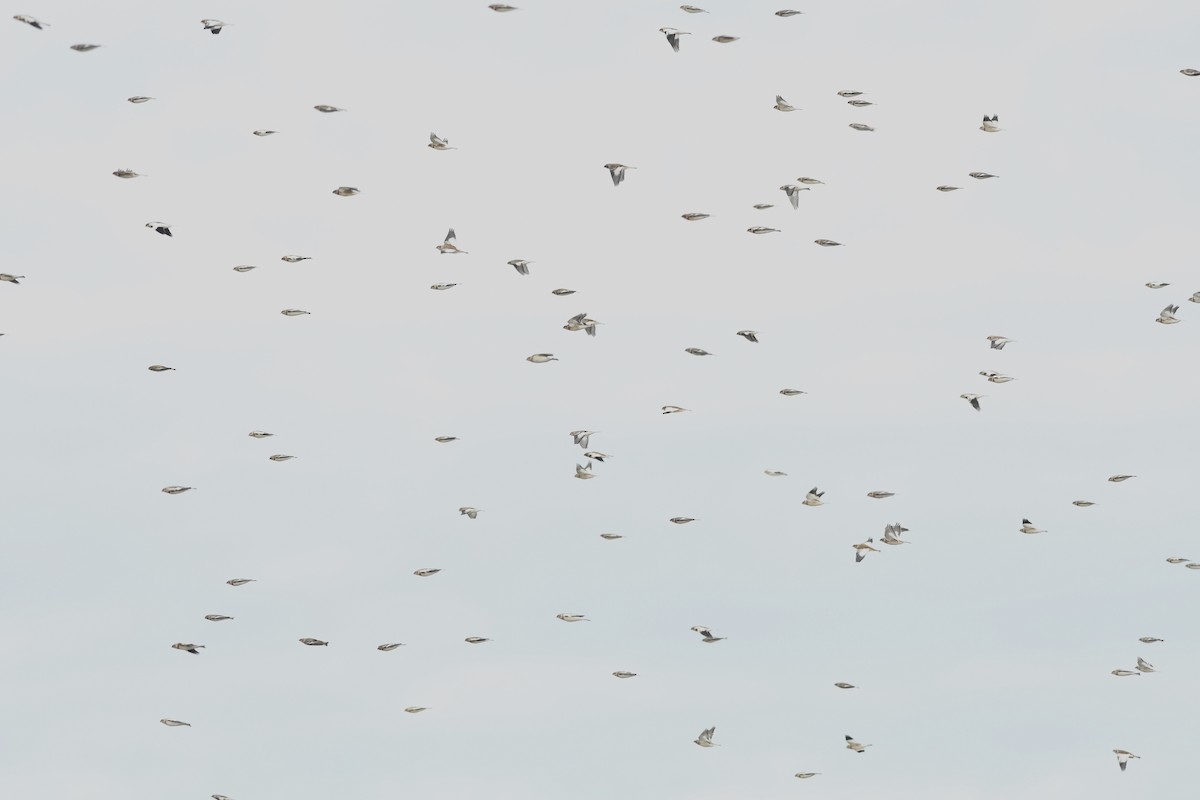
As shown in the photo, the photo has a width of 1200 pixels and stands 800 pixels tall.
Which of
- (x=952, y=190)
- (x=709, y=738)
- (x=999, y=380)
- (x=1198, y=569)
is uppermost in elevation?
(x=952, y=190)

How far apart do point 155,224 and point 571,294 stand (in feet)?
73.4

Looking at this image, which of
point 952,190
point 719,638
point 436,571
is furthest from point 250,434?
point 952,190

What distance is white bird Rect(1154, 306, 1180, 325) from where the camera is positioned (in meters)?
142

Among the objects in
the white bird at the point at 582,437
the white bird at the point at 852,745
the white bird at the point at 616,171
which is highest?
the white bird at the point at 616,171

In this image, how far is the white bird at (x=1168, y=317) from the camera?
142375 mm

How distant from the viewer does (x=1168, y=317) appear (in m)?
143

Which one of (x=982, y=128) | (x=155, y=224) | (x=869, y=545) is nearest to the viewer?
(x=155, y=224)

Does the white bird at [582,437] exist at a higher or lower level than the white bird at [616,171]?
lower

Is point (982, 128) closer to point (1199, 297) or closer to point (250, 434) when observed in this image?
point (1199, 297)

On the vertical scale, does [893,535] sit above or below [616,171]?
below

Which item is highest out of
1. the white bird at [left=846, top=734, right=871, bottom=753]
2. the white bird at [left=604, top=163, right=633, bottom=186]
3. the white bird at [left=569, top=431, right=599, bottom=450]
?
the white bird at [left=604, top=163, right=633, bottom=186]

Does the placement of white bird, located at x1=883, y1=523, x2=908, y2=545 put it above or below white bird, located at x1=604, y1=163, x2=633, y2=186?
below

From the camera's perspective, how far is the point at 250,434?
143 m

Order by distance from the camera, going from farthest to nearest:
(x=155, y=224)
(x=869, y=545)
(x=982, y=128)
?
(x=869, y=545) < (x=982, y=128) < (x=155, y=224)
